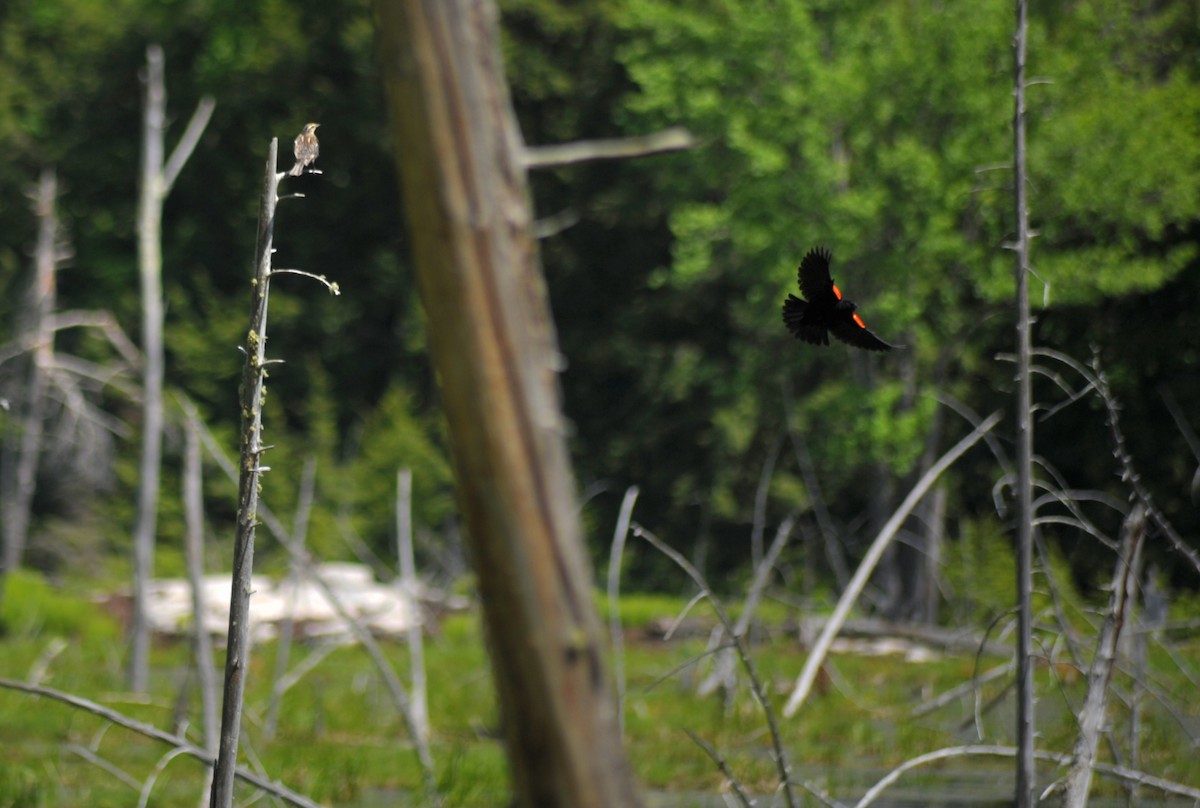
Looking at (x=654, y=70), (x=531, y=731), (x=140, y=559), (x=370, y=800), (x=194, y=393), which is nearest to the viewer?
(x=531, y=731)

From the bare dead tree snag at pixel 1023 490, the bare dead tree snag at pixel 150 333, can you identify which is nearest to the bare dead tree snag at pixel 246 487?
the bare dead tree snag at pixel 1023 490

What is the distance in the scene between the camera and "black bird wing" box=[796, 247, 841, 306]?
14.9ft

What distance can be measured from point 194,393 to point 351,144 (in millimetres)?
5976

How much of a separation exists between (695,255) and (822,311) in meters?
20.7

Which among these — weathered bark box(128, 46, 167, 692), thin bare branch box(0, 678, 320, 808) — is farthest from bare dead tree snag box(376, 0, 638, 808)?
weathered bark box(128, 46, 167, 692)

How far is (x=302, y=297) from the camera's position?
120ft

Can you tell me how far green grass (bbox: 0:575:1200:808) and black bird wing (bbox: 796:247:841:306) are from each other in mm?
3777

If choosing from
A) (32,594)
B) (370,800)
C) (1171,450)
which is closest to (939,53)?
(1171,450)

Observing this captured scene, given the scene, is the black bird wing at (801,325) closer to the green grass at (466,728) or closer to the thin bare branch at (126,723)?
the thin bare branch at (126,723)

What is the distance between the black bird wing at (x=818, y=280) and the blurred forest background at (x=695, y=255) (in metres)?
7.55

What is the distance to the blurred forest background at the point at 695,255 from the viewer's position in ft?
68.9

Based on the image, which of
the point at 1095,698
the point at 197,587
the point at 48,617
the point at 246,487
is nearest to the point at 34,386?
the point at 48,617

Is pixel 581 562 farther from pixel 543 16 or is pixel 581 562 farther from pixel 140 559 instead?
pixel 543 16

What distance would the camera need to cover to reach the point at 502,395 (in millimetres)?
3131
